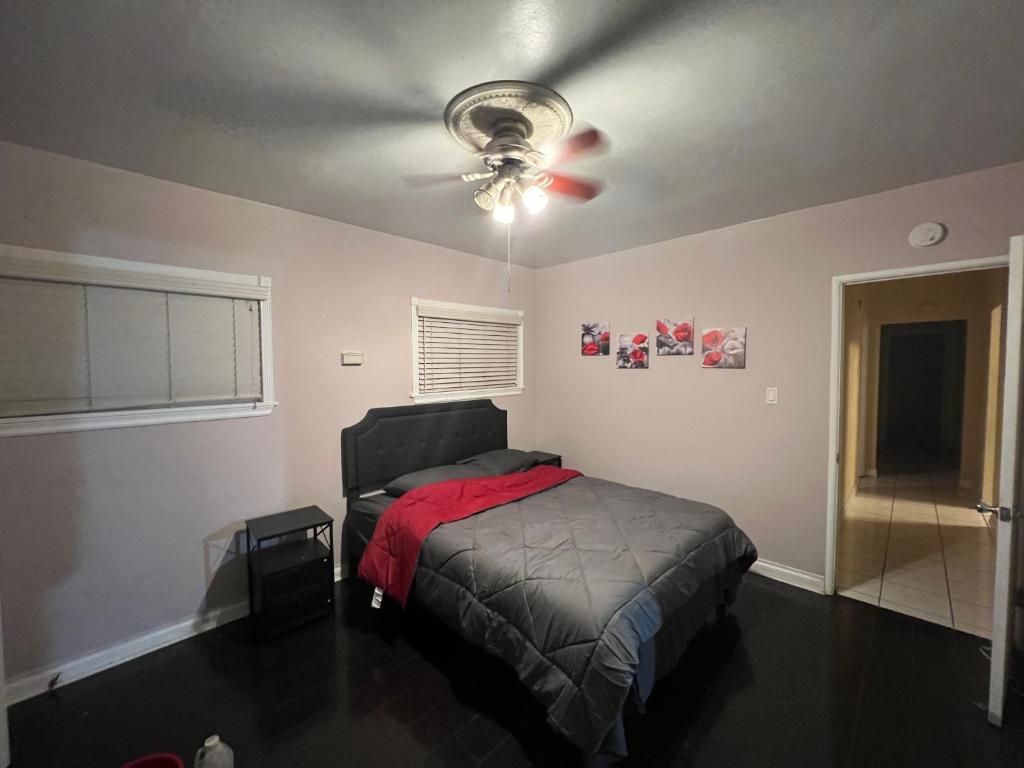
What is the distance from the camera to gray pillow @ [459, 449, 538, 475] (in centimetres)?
336

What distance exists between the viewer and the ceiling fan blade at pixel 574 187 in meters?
2.26

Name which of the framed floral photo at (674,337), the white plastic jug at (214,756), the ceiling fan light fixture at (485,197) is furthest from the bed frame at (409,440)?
Result: the ceiling fan light fixture at (485,197)

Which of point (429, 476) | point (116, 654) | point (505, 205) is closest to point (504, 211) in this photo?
point (505, 205)

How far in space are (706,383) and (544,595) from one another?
221 centimetres

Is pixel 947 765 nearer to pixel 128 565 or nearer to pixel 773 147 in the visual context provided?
pixel 773 147

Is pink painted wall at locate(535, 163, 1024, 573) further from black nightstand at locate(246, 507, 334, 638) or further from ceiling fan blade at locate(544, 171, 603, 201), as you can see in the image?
black nightstand at locate(246, 507, 334, 638)

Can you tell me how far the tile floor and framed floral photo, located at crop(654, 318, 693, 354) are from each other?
1.89 meters

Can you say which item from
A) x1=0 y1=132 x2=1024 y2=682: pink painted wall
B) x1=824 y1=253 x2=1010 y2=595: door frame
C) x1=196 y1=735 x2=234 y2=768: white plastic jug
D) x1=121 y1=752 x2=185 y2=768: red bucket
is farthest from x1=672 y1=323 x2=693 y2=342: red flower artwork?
x1=121 y1=752 x2=185 y2=768: red bucket

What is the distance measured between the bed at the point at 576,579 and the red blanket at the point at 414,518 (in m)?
0.07

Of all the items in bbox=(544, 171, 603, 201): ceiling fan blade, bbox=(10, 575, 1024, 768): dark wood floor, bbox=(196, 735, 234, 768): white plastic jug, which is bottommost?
bbox=(10, 575, 1024, 768): dark wood floor

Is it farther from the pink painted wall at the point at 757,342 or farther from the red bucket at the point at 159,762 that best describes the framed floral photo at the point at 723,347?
the red bucket at the point at 159,762

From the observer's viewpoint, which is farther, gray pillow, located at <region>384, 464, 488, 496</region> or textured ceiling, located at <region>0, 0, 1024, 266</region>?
gray pillow, located at <region>384, 464, 488, 496</region>

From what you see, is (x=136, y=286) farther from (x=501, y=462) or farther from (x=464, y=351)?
(x=501, y=462)

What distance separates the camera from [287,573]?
7.77 ft
